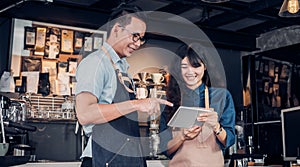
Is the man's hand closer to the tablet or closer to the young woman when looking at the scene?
the tablet

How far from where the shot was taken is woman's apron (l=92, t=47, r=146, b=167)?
169 cm

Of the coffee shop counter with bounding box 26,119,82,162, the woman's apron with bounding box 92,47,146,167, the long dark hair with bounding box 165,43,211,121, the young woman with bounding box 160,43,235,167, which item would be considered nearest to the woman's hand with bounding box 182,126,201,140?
the young woman with bounding box 160,43,235,167

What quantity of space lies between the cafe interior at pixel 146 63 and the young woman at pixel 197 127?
978 mm

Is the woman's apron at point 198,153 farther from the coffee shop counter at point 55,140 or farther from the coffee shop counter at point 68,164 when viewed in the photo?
the coffee shop counter at point 55,140

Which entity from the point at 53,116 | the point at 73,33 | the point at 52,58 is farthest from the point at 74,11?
the point at 53,116

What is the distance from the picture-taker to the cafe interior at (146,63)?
3939 millimetres

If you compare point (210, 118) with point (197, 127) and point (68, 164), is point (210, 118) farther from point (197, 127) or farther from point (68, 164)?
point (68, 164)

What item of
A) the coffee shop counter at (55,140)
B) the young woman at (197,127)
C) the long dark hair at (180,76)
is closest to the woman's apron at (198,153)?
the young woman at (197,127)

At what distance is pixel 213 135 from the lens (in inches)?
84.1

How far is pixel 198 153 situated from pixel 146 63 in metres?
2.96

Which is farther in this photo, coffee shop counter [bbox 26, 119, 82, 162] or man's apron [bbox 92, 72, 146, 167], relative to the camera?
coffee shop counter [bbox 26, 119, 82, 162]

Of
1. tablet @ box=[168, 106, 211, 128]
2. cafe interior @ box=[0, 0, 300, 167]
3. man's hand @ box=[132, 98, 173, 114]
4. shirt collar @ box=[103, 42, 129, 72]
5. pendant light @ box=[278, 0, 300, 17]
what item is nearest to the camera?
man's hand @ box=[132, 98, 173, 114]

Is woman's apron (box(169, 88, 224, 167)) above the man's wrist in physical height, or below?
below

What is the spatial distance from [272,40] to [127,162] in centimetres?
493
